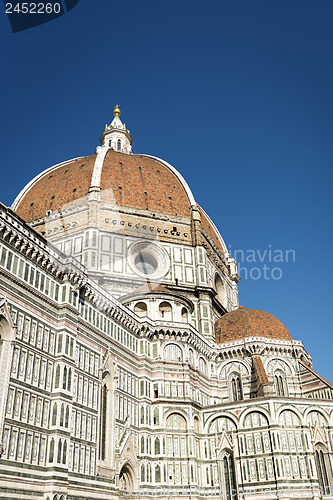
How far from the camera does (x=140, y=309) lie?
40000 millimetres

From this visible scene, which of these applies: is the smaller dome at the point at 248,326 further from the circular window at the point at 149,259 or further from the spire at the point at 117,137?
the spire at the point at 117,137

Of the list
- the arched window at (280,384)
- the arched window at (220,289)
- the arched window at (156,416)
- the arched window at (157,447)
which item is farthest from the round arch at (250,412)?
the arched window at (220,289)

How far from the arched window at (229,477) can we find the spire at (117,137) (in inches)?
1773

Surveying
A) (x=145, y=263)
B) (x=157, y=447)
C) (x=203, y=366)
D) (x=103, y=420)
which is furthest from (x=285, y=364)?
(x=103, y=420)

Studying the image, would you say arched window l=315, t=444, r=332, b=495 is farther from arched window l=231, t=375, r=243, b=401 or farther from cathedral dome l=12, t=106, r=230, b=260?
cathedral dome l=12, t=106, r=230, b=260

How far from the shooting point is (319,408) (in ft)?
120

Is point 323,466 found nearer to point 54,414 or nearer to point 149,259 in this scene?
point 54,414

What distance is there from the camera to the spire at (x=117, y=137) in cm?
6988

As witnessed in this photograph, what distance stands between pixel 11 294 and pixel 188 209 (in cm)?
2955

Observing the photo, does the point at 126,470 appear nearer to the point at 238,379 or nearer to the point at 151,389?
the point at 151,389

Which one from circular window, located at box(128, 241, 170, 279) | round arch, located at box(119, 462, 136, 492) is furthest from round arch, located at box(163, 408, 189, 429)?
circular window, located at box(128, 241, 170, 279)

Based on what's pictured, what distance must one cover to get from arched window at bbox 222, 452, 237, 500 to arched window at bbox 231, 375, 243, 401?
5.51 meters

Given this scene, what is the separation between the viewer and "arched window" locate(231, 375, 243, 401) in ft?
133

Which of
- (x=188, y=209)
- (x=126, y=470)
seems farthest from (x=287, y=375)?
(x=188, y=209)
